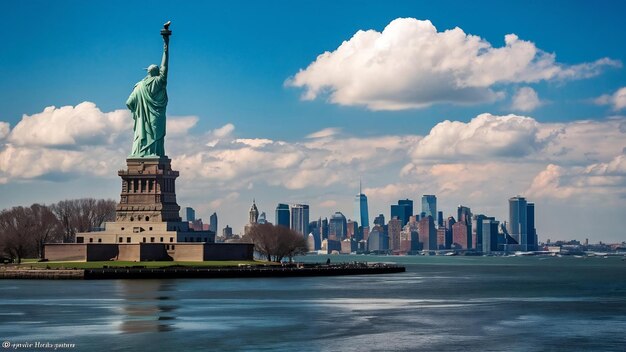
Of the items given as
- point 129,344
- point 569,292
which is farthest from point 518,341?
point 569,292

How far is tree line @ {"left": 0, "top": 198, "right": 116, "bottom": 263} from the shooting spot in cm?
16125

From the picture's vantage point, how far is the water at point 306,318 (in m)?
65.1

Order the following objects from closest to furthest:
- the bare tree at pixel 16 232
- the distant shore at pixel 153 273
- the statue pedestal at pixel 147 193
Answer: the distant shore at pixel 153 273 < the statue pedestal at pixel 147 193 < the bare tree at pixel 16 232

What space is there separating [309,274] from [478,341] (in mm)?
93555

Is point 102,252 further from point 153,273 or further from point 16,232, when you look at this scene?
point 16,232

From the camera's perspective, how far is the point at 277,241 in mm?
183875

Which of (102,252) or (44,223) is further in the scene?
(44,223)

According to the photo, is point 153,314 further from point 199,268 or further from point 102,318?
point 199,268

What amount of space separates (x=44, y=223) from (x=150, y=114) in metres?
25.5

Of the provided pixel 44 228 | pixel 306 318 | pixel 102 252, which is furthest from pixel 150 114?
pixel 306 318

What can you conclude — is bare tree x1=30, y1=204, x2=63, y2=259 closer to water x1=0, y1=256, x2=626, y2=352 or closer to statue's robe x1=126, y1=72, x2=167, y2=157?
statue's robe x1=126, y1=72, x2=167, y2=157

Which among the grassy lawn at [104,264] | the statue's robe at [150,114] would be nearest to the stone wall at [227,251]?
the grassy lawn at [104,264]

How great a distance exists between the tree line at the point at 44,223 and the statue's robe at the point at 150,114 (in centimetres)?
2073

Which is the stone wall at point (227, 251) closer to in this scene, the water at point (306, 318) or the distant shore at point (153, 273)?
the distant shore at point (153, 273)
